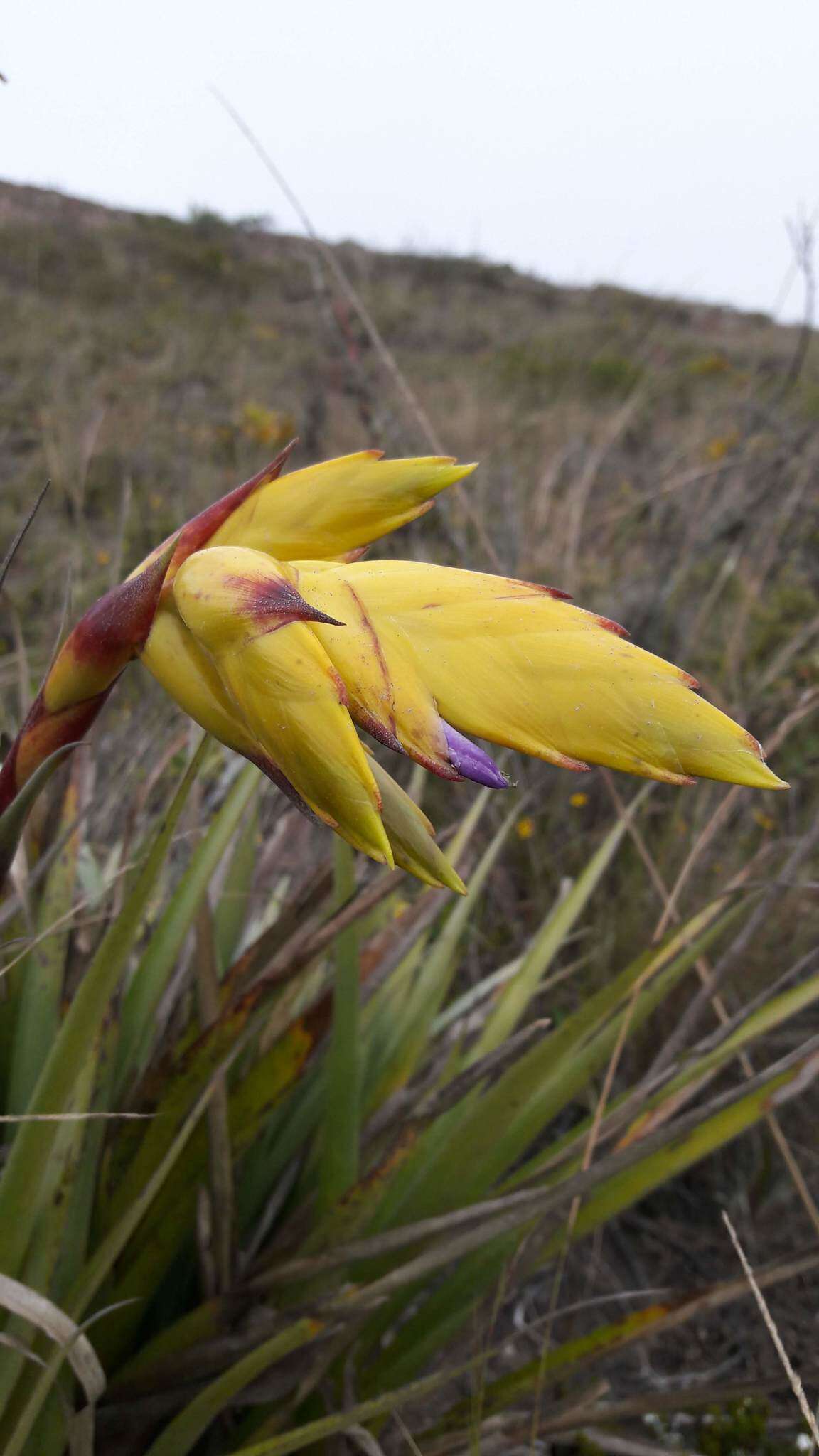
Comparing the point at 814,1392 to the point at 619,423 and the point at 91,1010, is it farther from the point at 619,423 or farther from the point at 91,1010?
the point at 619,423

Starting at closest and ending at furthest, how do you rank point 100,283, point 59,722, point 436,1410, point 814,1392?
point 59,722 → point 436,1410 → point 814,1392 → point 100,283

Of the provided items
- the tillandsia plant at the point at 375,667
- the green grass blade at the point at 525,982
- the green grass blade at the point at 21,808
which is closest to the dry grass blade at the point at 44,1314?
the green grass blade at the point at 21,808

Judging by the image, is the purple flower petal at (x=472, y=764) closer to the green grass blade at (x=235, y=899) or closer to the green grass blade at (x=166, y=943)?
the green grass blade at (x=166, y=943)

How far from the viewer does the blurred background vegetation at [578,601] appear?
4.23 ft

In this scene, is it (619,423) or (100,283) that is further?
(100,283)

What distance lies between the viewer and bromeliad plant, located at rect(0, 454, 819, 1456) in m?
0.35

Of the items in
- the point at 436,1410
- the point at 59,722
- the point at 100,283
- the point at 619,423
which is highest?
the point at 100,283

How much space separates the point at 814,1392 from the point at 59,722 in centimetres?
155

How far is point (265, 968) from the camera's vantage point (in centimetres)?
79

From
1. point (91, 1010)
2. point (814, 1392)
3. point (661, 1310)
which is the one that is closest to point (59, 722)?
point (91, 1010)

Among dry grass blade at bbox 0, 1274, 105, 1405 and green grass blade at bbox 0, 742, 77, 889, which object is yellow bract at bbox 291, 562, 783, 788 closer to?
green grass blade at bbox 0, 742, 77, 889

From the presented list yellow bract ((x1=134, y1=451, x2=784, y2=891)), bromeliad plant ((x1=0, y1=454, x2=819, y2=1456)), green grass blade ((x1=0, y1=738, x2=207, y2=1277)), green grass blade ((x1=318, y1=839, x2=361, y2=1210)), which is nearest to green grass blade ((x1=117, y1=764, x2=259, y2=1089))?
bromeliad plant ((x1=0, y1=454, x2=819, y2=1456))

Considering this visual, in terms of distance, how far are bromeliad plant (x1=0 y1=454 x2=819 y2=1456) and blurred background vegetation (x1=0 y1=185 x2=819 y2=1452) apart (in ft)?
0.20

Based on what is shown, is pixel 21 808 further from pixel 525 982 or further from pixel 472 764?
pixel 525 982
